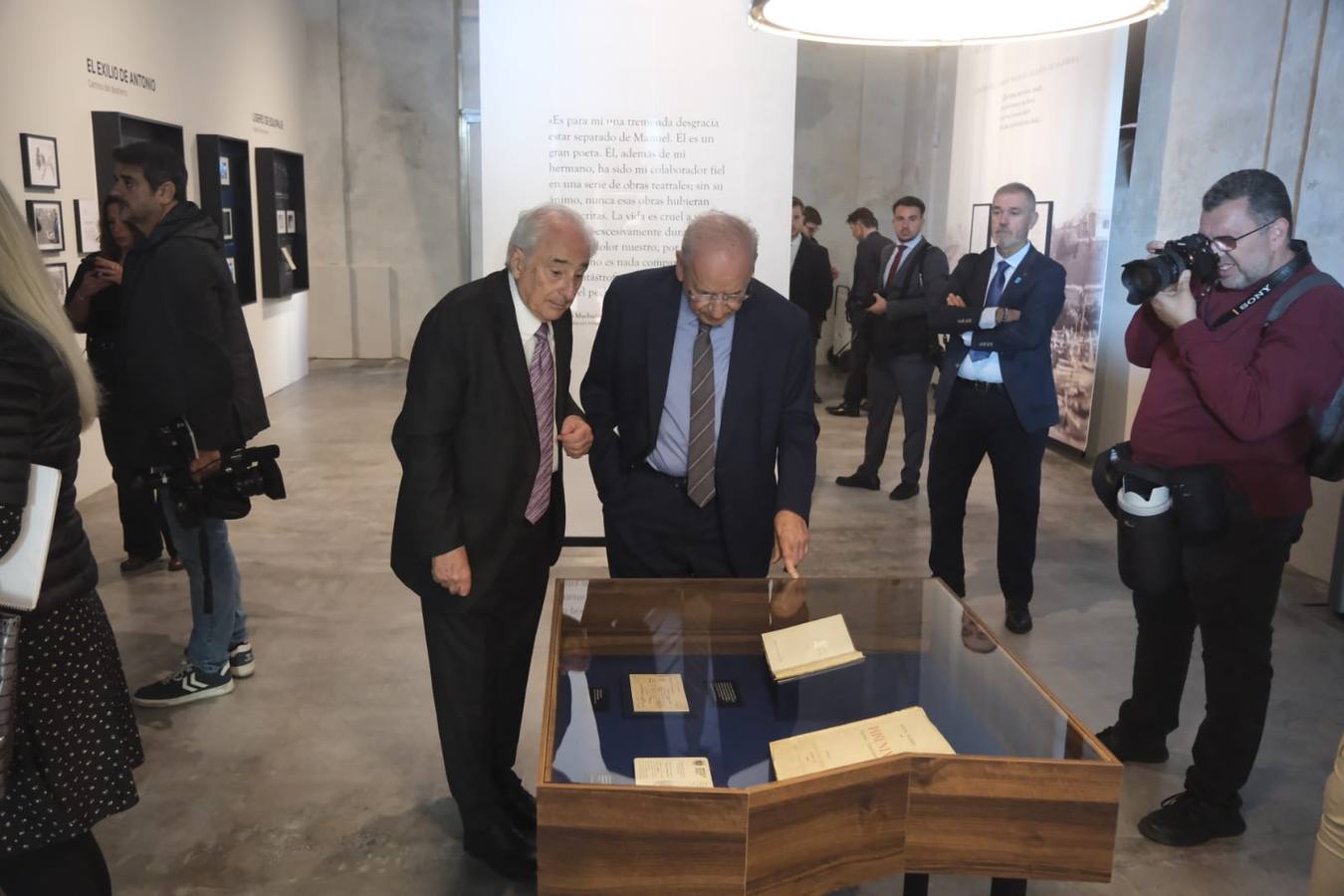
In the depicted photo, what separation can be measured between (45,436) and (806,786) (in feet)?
4.46

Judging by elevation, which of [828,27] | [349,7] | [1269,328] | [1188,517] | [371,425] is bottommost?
[371,425]

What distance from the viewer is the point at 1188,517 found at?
8.83 ft

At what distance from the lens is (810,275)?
930cm

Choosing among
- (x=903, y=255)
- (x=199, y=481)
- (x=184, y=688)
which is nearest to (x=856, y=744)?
(x=199, y=481)

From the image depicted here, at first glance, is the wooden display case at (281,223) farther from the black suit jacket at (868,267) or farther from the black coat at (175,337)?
the black coat at (175,337)

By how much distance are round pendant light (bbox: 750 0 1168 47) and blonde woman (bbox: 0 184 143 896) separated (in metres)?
1.28

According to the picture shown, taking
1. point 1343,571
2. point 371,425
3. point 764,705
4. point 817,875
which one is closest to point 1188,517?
point 764,705

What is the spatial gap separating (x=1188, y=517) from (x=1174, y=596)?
397 millimetres

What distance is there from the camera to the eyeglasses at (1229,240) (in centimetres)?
256

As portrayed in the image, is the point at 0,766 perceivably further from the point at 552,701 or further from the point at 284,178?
the point at 284,178

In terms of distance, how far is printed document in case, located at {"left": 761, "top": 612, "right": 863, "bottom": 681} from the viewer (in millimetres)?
2252

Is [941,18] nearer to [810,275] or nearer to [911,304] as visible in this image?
[911,304]

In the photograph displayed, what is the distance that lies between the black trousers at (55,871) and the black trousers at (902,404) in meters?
5.41

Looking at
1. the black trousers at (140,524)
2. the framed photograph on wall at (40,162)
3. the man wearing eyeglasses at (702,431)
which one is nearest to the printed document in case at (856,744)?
the man wearing eyeglasses at (702,431)
